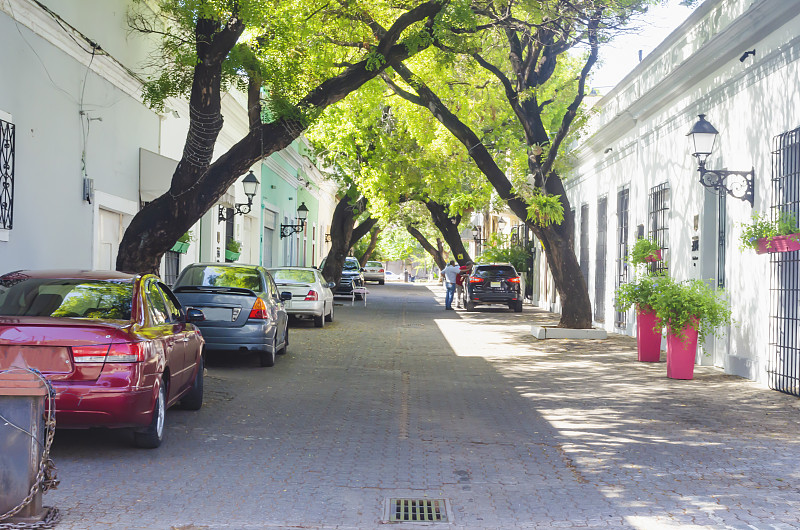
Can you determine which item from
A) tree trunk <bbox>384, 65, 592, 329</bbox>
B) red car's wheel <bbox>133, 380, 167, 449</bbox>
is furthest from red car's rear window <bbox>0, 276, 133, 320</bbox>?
tree trunk <bbox>384, 65, 592, 329</bbox>

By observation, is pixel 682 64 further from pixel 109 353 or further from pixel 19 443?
pixel 19 443

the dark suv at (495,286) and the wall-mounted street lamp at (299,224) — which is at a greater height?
the wall-mounted street lamp at (299,224)

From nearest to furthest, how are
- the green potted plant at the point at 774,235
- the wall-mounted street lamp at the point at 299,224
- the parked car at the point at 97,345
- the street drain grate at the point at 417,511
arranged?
the street drain grate at the point at 417,511 → the parked car at the point at 97,345 → the green potted plant at the point at 774,235 → the wall-mounted street lamp at the point at 299,224

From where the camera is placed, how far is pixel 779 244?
412 inches

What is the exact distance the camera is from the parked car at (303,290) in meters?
20.0

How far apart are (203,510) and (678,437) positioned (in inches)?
185

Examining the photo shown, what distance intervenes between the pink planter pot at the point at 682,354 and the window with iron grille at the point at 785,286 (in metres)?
1.06

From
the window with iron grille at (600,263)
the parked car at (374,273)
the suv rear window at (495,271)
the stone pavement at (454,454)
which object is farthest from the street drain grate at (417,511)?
the parked car at (374,273)

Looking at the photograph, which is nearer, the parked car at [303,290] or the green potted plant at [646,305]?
the green potted plant at [646,305]

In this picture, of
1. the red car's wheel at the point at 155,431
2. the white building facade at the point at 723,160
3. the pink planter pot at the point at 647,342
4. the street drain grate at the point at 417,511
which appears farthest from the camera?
the pink planter pot at the point at 647,342

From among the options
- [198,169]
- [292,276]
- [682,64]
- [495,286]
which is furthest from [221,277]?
[495,286]

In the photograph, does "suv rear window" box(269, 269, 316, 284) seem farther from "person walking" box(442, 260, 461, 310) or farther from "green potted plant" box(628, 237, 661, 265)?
"person walking" box(442, 260, 461, 310)

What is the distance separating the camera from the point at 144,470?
6.39 m

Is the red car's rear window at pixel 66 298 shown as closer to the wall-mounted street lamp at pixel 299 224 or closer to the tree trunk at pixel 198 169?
the tree trunk at pixel 198 169
